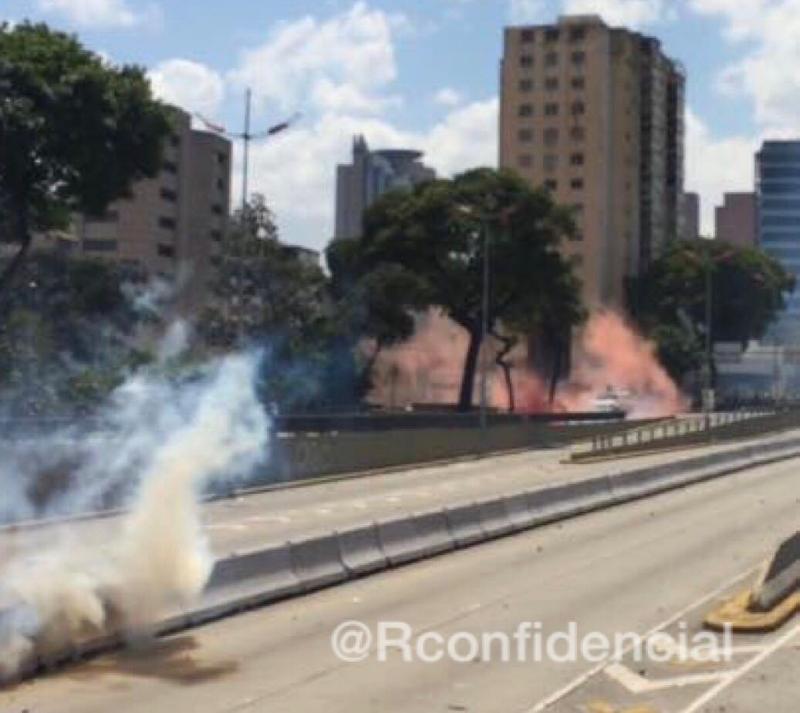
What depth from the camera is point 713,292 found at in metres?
122

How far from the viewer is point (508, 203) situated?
7806cm

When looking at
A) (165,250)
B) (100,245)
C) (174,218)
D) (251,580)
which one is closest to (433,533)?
(251,580)

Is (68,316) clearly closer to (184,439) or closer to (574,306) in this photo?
(574,306)

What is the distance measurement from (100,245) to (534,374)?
33.7 metres

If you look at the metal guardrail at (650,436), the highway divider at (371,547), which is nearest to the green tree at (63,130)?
the metal guardrail at (650,436)

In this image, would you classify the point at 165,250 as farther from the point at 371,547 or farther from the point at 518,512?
the point at 371,547

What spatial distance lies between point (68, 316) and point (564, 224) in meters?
31.0

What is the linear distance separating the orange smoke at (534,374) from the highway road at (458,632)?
71.8 m

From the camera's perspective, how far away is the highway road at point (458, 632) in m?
11.1

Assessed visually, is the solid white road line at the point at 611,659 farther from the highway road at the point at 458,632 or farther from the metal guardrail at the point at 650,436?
the metal guardrail at the point at 650,436

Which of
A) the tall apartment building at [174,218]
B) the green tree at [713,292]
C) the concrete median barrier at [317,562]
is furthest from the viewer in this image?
the green tree at [713,292]

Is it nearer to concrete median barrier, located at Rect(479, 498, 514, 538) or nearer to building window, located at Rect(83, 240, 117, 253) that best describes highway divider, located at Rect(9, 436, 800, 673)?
concrete median barrier, located at Rect(479, 498, 514, 538)

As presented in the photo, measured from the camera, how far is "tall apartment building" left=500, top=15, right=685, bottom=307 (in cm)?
13025

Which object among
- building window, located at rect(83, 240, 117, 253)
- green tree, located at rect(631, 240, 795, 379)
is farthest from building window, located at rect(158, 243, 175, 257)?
green tree, located at rect(631, 240, 795, 379)
